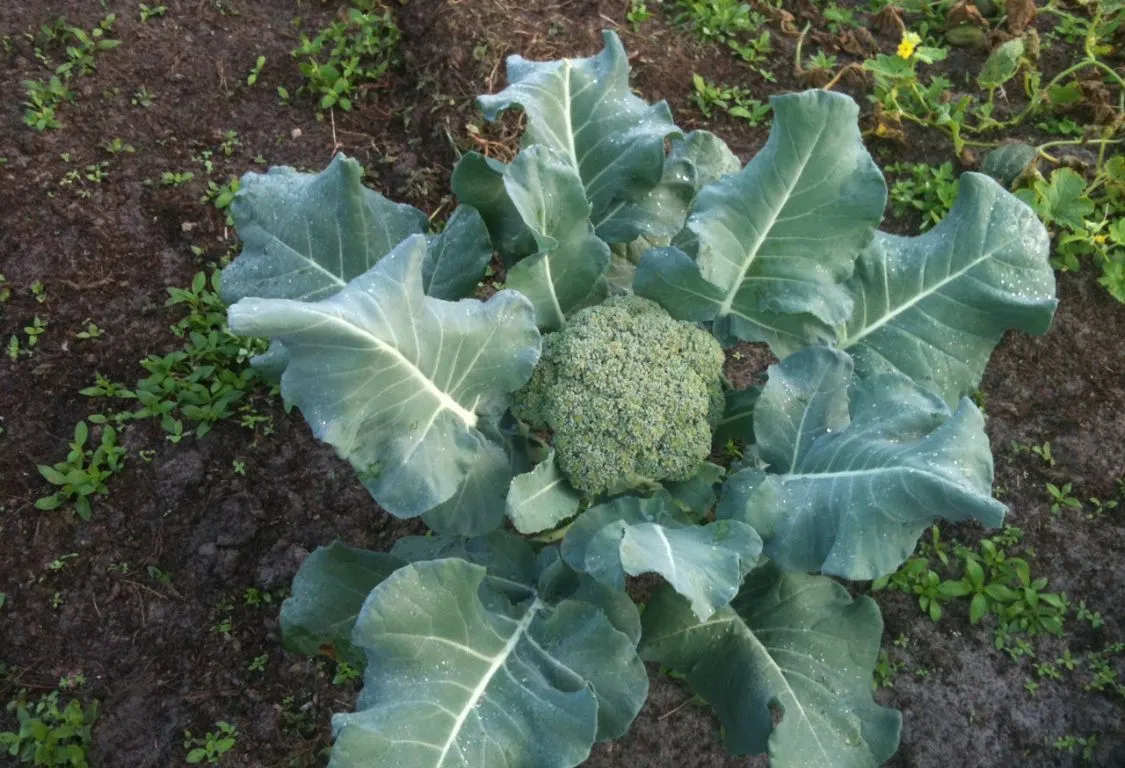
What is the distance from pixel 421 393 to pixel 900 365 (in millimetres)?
1278

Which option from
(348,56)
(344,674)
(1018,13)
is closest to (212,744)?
(344,674)

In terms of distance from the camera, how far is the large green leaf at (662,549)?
1.58m

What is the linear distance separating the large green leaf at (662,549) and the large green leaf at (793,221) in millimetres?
565

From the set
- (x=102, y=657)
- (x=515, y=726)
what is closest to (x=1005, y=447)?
(x=515, y=726)

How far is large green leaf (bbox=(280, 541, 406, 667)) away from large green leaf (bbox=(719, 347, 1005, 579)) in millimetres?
927

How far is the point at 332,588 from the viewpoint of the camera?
7.32ft

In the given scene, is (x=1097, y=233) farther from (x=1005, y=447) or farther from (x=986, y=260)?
(x=986, y=260)

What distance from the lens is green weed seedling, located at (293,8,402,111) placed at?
12.2ft

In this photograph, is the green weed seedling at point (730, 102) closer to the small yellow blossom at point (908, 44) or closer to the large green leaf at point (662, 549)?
the small yellow blossom at point (908, 44)

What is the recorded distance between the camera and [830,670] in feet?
6.77

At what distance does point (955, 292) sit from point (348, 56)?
9.11 ft

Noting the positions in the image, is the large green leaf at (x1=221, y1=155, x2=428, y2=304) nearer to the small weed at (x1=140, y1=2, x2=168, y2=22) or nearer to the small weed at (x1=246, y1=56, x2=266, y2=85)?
the small weed at (x1=246, y1=56, x2=266, y2=85)

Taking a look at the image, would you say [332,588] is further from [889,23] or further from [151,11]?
[889,23]

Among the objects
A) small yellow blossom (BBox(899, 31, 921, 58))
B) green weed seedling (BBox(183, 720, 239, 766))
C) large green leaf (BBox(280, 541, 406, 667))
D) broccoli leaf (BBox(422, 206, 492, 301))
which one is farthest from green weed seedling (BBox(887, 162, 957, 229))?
green weed seedling (BBox(183, 720, 239, 766))
